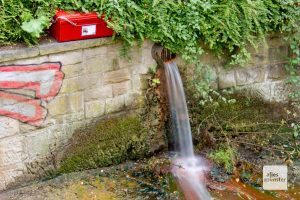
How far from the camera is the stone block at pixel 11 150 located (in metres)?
4.82

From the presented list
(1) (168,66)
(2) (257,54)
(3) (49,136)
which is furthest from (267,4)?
(3) (49,136)

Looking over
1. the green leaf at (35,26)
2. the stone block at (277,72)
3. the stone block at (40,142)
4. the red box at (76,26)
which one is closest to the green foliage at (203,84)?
the stone block at (277,72)

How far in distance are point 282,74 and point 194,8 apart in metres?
1.63

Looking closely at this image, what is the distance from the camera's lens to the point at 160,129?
582 centimetres

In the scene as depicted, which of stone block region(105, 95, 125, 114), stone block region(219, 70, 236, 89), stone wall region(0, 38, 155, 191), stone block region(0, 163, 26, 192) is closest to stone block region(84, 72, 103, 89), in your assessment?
stone wall region(0, 38, 155, 191)

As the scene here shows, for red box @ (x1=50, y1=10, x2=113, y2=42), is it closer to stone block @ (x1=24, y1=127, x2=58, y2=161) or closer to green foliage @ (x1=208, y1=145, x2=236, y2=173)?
stone block @ (x1=24, y1=127, x2=58, y2=161)

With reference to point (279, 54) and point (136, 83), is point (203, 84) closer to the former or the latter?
point (136, 83)

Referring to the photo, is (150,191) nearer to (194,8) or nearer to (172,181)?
(172,181)

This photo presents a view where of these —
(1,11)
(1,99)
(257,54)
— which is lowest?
(1,99)

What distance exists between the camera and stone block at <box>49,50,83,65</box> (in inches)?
193

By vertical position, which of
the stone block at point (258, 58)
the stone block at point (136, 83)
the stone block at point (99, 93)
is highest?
the stone block at point (258, 58)

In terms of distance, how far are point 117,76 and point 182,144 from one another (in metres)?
1.19

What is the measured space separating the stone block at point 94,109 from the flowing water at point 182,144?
82 cm

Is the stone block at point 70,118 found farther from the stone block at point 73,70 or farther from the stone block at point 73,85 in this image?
the stone block at point 73,70
